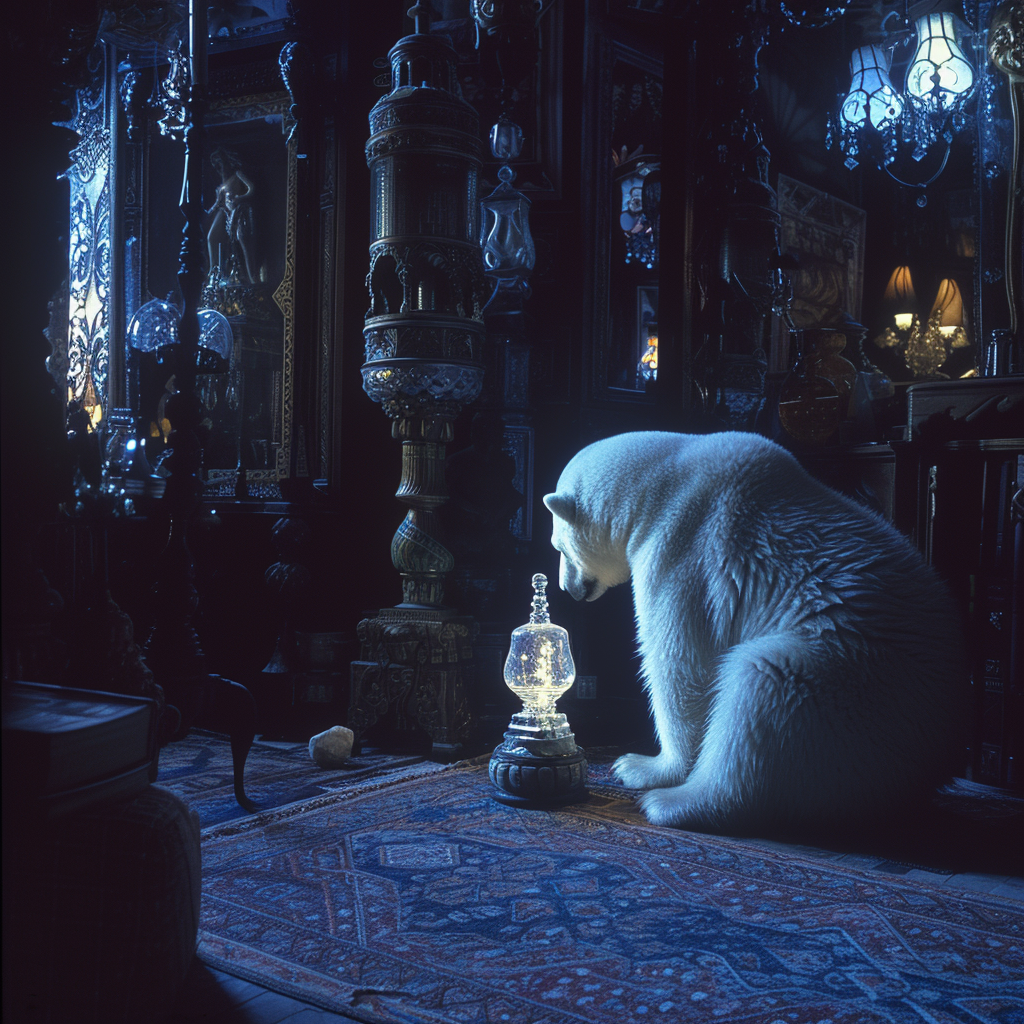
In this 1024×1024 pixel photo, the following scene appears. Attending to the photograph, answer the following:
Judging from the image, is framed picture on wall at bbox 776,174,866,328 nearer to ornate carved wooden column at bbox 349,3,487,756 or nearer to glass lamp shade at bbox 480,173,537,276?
glass lamp shade at bbox 480,173,537,276

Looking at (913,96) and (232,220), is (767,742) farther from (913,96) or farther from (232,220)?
(913,96)

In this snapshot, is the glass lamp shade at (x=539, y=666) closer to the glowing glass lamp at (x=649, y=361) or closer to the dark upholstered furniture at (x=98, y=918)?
the dark upholstered furniture at (x=98, y=918)

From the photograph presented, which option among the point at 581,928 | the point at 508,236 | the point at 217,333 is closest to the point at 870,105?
the point at 508,236

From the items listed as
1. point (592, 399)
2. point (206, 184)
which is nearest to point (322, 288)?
point (206, 184)

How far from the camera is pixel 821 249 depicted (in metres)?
7.83

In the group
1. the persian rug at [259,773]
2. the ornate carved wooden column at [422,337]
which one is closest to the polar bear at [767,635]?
the ornate carved wooden column at [422,337]

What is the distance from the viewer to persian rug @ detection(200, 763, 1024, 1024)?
5.41 ft

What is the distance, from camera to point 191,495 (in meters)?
2.88

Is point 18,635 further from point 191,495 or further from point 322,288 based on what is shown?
point 322,288

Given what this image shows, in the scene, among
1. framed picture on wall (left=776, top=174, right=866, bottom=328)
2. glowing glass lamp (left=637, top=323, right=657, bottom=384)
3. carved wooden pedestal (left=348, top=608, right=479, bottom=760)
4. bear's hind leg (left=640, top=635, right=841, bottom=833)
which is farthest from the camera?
framed picture on wall (left=776, top=174, right=866, bottom=328)

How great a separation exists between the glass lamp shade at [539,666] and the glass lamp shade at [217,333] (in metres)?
2.63

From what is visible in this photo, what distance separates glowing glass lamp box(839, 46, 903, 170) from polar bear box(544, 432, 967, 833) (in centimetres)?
321

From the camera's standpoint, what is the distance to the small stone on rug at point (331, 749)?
348cm

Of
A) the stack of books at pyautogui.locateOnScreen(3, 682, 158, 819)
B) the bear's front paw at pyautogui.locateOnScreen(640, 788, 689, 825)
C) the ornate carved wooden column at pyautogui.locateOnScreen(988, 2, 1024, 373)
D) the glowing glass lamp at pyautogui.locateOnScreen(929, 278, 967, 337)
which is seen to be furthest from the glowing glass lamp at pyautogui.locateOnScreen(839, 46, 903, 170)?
the stack of books at pyautogui.locateOnScreen(3, 682, 158, 819)
